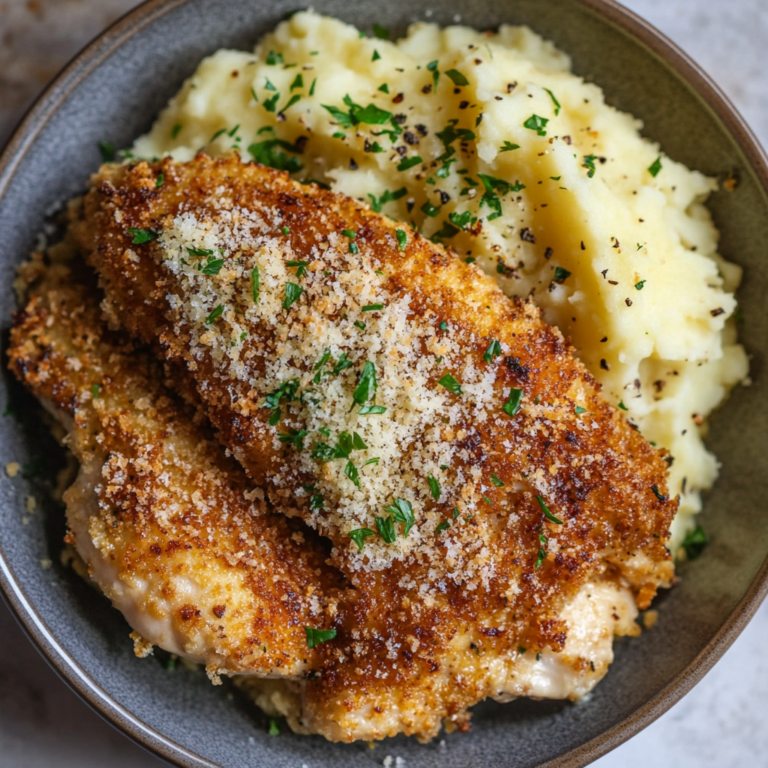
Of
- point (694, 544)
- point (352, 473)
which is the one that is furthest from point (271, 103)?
point (694, 544)

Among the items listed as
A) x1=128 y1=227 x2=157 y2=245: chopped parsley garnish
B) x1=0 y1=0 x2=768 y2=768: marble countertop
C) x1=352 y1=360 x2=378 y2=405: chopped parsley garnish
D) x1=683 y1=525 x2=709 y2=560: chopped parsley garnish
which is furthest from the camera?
x1=0 y1=0 x2=768 y2=768: marble countertop

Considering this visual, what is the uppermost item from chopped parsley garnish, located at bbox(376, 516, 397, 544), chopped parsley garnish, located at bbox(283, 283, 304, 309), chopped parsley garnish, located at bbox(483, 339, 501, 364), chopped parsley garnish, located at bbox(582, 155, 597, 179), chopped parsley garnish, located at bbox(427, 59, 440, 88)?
chopped parsley garnish, located at bbox(582, 155, 597, 179)

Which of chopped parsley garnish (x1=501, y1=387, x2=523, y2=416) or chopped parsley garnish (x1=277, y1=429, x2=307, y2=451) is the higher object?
chopped parsley garnish (x1=501, y1=387, x2=523, y2=416)

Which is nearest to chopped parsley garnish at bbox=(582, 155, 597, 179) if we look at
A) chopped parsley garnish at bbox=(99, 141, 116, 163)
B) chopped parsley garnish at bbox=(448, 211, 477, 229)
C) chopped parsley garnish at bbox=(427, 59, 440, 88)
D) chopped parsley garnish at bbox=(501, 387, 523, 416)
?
chopped parsley garnish at bbox=(448, 211, 477, 229)

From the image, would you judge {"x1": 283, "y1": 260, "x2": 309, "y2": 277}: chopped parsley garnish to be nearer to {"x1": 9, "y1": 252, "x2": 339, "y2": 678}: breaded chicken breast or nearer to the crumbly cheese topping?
the crumbly cheese topping

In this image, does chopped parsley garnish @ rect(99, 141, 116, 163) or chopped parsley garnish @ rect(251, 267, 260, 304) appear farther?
chopped parsley garnish @ rect(99, 141, 116, 163)

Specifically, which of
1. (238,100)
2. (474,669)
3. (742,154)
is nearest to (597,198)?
(742,154)
